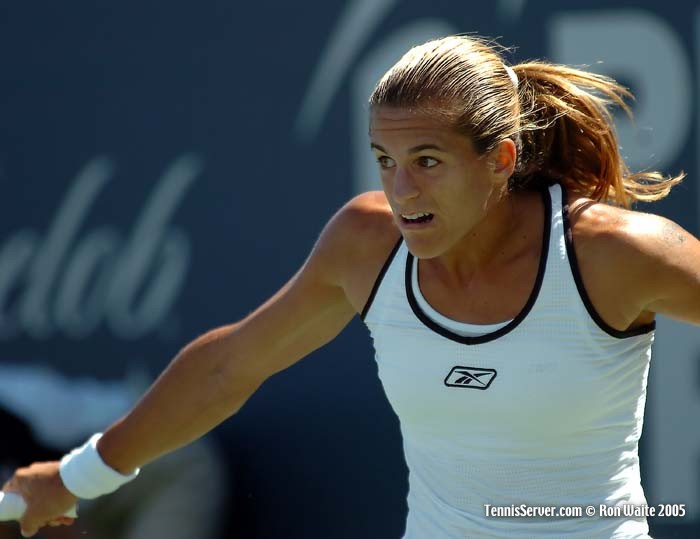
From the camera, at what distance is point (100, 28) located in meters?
3.78

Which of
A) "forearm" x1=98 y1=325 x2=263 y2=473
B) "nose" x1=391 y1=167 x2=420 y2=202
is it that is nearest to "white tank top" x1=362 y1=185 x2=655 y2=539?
"nose" x1=391 y1=167 x2=420 y2=202

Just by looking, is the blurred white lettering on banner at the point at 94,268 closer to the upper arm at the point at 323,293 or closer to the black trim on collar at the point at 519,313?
the upper arm at the point at 323,293

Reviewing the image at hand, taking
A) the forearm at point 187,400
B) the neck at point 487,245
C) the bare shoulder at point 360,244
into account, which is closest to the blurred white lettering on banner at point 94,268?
the forearm at point 187,400

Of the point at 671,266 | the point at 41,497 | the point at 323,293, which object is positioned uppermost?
the point at 671,266

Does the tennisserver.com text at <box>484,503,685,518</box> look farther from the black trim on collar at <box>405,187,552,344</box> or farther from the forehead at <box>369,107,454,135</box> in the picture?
the forehead at <box>369,107,454,135</box>

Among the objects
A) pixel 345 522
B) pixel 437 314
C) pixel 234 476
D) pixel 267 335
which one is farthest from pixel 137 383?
pixel 437 314

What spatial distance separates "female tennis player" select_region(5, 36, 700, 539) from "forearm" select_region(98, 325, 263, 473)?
0.35 m

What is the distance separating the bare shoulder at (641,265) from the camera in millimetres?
1891

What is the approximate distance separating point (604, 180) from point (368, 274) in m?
0.47

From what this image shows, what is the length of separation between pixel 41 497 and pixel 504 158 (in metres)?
1.14

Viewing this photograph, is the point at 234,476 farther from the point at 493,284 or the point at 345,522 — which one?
the point at 493,284

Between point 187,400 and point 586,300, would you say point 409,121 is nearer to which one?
point 586,300

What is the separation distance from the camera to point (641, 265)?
74.4 inches

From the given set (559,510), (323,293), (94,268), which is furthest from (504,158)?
(94,268)
